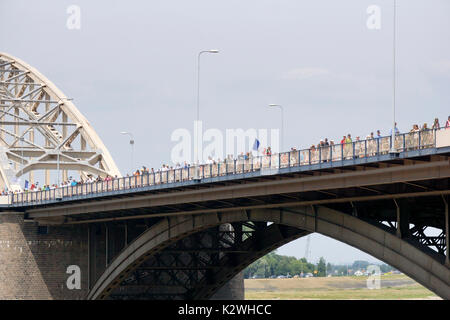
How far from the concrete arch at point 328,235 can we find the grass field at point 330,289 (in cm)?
7565

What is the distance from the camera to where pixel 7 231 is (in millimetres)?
91250

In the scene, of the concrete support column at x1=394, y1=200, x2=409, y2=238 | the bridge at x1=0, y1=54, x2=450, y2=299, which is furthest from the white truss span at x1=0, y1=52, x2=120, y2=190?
the concrete support column at x1=394, y1=200, x2=409, y2=238

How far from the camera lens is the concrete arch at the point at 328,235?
1941 inches

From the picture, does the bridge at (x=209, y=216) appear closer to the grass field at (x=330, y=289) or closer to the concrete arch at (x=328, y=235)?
the concrete arch at (x=328, y=235)

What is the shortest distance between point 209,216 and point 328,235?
1512 cm

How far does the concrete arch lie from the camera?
49312mm

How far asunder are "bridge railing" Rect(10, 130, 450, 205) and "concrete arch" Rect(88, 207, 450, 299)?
146 inches

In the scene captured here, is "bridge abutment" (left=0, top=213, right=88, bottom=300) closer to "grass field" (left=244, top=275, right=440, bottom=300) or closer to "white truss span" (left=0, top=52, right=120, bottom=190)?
"white truss span" (left=0, top=52, right=120, bottom=190)

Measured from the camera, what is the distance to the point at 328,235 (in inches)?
2256

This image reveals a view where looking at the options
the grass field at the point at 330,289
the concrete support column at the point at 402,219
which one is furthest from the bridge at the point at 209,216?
the grass field at the point at 330,289
